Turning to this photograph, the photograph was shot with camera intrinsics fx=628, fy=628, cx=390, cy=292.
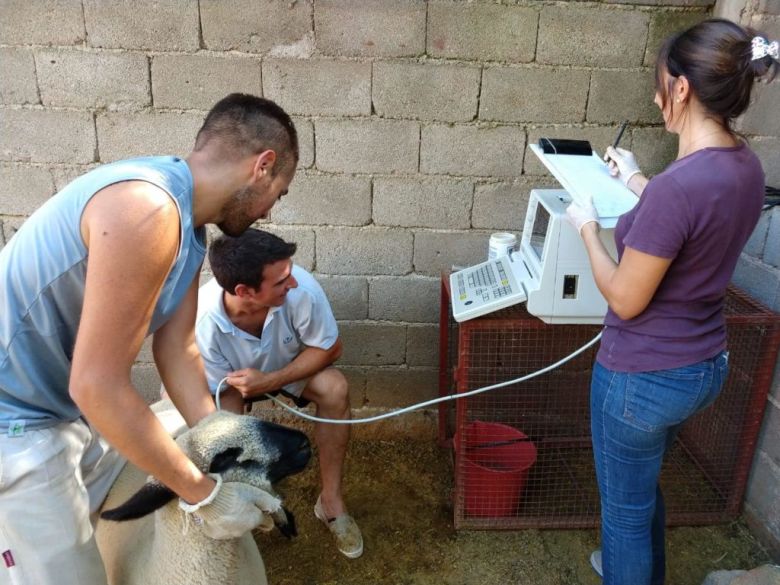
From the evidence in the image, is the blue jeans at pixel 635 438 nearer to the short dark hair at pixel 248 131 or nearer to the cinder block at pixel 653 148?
the short dark hair at pixel 248 131

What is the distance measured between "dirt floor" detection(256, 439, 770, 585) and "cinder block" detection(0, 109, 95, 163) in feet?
6.00

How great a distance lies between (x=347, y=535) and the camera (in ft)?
8.60

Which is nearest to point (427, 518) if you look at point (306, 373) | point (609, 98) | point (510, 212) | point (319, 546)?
point (319, 546)

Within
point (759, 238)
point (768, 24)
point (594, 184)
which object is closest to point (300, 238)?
point (594, 184)

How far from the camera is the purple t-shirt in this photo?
1514mm

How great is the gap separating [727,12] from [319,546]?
2835 millimetres

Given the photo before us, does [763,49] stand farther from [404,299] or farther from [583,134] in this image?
[404,299]

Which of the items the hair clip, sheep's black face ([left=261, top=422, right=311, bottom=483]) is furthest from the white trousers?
the hair clip

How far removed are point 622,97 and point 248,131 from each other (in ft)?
6.44

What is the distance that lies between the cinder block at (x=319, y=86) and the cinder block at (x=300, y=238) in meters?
0.54

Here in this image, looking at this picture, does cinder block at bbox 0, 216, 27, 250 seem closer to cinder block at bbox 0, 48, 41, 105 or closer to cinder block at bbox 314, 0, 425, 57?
cinder block at bbox 0, 48, 41, 105

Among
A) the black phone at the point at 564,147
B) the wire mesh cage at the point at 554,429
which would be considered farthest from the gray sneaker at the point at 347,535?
the black phone at the point at 564,147

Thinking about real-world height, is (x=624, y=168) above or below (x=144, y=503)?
above

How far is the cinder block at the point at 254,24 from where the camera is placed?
8.75ft
